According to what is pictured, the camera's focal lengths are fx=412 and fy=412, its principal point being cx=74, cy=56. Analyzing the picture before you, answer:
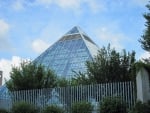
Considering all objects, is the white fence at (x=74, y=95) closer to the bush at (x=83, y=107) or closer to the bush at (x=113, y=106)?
the bush at (x=83, y=107)

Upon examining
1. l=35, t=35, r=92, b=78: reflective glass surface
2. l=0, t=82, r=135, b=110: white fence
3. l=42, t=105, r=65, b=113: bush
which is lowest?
l=42, t=105, r=65, b=113: bush

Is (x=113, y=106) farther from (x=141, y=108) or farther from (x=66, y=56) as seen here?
(x=66, y=56)

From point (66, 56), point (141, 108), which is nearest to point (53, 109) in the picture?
point (141, 108)

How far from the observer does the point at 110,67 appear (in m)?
34.1

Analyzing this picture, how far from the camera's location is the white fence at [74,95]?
2514 cm

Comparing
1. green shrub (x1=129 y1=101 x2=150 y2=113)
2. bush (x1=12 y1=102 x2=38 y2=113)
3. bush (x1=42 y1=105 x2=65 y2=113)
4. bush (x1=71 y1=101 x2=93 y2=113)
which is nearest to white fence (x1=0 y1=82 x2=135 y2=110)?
bush (x1=71 y1=101 x2=93 y2=113)

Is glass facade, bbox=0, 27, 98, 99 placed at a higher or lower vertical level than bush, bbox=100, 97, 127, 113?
higher

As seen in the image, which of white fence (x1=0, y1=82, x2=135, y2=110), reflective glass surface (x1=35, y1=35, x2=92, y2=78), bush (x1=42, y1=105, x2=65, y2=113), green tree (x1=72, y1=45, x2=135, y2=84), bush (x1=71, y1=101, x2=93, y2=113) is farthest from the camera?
reflective glass surface (x1=35, y1=35, x2=92, y2=78)

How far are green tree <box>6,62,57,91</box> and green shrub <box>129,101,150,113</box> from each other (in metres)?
13.7

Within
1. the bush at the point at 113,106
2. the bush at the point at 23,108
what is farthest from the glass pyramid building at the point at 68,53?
the bush at the point at 113,106

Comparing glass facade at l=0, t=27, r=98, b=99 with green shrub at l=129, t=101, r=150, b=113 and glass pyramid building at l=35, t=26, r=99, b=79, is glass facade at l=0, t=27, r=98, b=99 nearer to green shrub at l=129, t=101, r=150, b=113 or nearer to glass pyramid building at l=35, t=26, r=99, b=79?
glass pyramid building at l=35, t=26, r=99, b=79

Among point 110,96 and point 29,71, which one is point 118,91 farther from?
point 29,71

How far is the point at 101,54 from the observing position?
119 feet

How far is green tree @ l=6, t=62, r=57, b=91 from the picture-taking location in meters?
35.6
